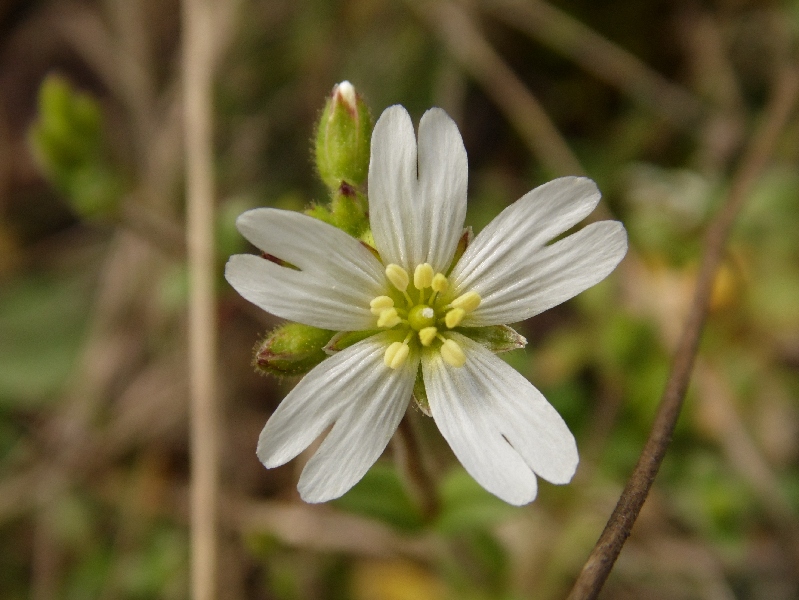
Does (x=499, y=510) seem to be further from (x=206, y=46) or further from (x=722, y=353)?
(x=206, y=46)

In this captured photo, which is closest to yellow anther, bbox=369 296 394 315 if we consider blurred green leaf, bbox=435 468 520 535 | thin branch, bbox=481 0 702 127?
blurred green leaf, bbox=435 468 520 535

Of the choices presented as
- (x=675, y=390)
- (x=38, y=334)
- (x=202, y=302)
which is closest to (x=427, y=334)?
(x=675, y=390)

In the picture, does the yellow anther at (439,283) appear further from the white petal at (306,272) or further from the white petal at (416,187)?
the white petal at (306,272)

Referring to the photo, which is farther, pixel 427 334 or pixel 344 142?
pixel 344 142

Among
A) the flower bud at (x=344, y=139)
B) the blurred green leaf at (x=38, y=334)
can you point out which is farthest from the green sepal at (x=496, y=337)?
the blurred green leaf at (x=38, y=334)

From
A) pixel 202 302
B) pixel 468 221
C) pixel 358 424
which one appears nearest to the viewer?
pixel 358 424

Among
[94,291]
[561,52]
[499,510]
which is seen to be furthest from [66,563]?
[561,52]

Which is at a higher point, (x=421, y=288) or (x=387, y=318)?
(x=421, y=288)

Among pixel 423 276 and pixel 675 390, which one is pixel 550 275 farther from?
pixel 675 390
